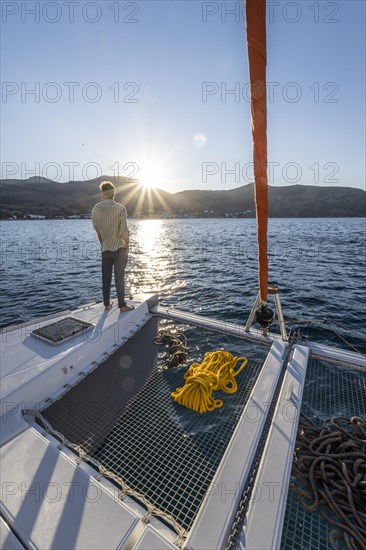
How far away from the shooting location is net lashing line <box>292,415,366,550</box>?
2521mm

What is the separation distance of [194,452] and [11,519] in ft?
6.37

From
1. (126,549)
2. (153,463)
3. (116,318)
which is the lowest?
(153,463)

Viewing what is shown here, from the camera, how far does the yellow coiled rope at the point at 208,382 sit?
407cm

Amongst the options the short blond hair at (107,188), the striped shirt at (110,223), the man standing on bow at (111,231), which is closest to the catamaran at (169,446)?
the man standing on bow at (111,231)

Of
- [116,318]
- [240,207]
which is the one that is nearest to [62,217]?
[240,207]

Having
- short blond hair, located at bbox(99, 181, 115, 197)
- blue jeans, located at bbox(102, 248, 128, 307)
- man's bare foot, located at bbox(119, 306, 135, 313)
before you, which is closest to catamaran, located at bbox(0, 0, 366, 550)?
man's bare foot, located at bbox(119, 306, 135, 313)

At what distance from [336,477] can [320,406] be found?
1.48 meters

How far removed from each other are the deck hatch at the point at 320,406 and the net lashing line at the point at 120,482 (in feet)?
3.26

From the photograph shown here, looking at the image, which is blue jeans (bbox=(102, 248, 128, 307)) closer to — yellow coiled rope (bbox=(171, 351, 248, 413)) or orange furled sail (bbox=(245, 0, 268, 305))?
yellow coiled rope (bbox=(171, 351, 248, 413))

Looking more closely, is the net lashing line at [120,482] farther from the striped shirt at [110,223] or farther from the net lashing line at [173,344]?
the striped shirt at [110,223]

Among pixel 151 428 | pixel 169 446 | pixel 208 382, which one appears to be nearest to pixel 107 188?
pixel 208 382

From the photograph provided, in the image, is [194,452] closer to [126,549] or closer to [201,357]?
[126,549]

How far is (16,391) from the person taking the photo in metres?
3.62

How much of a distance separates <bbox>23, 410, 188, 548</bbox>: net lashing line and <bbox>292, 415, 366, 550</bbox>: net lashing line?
1.38 m
